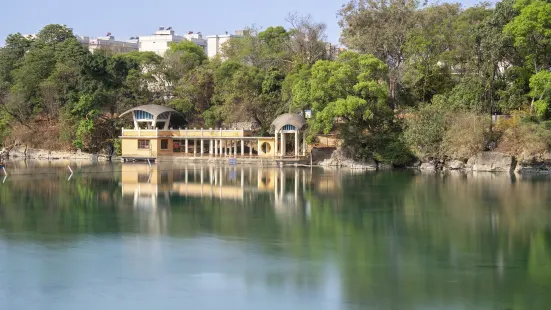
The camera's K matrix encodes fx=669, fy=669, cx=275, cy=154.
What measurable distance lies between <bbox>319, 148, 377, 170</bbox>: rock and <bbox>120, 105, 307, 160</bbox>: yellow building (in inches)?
83.9

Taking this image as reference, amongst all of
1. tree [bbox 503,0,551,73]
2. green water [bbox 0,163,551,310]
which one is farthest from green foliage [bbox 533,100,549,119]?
green water [bbox 0,163,551,310]

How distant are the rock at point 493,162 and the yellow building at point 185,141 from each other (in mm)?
11610

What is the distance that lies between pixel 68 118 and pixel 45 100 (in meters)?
3.10

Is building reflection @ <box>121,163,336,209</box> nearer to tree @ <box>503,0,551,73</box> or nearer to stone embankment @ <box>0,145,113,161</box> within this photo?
stone embankment @ <box>0,145,113,161</box>

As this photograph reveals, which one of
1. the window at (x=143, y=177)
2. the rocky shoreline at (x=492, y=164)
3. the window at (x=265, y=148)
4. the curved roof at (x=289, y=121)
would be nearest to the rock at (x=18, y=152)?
the window at (x=143, y=177)

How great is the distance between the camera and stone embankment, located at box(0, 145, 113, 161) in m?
52.0

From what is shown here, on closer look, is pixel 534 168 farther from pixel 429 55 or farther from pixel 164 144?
pixel 164 144

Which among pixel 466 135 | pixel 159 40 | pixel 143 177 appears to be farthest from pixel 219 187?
pixel 159 40

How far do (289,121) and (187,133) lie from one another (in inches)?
351

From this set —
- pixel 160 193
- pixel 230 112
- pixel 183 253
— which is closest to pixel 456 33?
pixel 230 112

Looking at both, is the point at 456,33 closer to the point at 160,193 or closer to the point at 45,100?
the point at 160,193

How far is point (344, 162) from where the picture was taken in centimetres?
4369

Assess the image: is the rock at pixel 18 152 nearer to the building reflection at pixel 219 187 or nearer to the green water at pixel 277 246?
the building reflection at pixel 219 187

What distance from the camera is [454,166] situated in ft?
133
